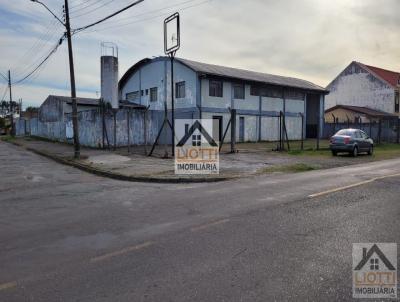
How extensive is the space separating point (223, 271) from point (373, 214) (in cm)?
412

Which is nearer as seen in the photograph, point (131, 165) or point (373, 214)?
point (373, 214)

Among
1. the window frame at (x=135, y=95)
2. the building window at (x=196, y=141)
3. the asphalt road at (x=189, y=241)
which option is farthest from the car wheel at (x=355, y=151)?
the window frame at (x=135, y=95)

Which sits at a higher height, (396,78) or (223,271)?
(396,78)

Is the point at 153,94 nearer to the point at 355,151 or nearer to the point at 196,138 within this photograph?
the point at 196,138

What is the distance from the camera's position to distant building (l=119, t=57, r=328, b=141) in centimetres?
3272

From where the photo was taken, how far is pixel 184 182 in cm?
1234

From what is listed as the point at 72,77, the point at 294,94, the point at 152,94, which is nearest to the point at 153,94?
the point at 152,94

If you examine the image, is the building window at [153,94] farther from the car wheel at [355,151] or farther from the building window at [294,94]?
the car wheel at [355,151]

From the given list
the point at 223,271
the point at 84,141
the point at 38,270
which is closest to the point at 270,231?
the point at 223,271

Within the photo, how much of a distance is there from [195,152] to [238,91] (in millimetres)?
17090

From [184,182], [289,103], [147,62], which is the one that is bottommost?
[184,182]

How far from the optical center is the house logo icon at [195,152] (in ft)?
49.4

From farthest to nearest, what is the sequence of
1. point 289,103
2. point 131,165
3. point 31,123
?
point 31,123 → point 289,103 → point 131,165

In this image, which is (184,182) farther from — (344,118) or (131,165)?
(344,118)
